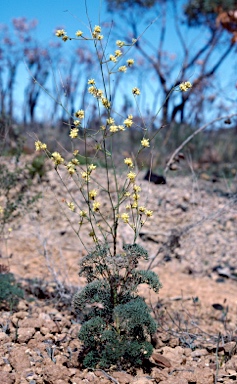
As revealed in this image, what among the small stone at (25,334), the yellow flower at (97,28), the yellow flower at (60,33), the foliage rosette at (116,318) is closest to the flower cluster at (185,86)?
the yellow flower at (97,28)

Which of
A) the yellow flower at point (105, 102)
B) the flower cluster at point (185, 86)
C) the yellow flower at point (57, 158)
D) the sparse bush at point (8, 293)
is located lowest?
the sparse bush at point (8, 293)

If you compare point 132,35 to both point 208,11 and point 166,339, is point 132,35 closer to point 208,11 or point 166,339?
point 208,11

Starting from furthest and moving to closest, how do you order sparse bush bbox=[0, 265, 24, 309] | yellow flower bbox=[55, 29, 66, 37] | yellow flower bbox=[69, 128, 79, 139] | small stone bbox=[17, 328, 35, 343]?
sparse bush bbox=[0, 265, 24, 309] < small stone bbox=[17, 328, 35, 343] < yellow flower bbox=[55, 29, 66, 37] < yellow flower bbox=[69, 128, 79, 139]

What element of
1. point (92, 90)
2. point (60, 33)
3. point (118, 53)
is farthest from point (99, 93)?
point (60, 33)

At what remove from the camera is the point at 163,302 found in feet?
13.4

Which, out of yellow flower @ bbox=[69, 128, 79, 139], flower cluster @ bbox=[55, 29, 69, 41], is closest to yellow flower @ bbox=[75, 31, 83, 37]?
flower cluster @ bbox=[55, 29, 69, 41]

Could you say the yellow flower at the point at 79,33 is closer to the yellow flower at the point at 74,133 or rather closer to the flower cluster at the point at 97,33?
the flower cluster at the point at 97,33

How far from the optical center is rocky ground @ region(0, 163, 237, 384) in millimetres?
2609

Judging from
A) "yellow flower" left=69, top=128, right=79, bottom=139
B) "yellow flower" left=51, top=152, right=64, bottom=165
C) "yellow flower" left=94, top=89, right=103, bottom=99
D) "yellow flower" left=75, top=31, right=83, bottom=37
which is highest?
"yellow flower" left=75, top=31, right=83, bottom=37

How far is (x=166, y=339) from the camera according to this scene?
3129 millimetres

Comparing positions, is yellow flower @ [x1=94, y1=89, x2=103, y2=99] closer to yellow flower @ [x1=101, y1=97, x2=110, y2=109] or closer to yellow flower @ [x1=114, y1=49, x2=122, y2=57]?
yellow flower @ [x1=101, y1=97, x2=110, y2=109]

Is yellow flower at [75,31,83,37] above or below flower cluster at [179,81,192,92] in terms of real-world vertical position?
above

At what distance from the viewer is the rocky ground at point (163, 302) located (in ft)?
8.56

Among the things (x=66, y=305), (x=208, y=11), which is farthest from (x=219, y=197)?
(x=208, y=11)
